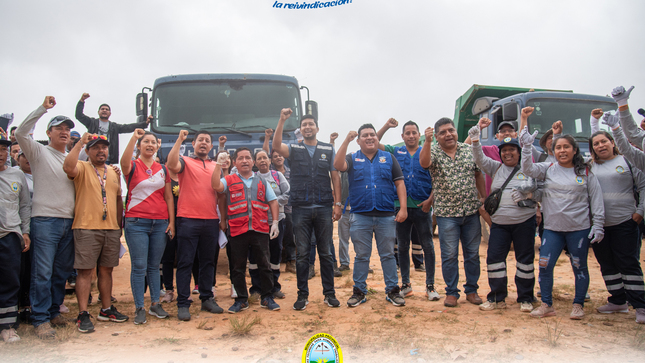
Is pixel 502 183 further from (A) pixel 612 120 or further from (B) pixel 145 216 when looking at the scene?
(B) pixel 145 216

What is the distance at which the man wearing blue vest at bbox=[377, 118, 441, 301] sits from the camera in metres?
4.71

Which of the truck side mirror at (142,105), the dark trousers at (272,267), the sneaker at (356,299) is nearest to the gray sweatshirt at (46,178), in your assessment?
the dark trousers at (272,267)

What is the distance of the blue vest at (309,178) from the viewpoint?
14.3 ft

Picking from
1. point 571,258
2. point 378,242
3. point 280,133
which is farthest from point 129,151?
point 571,258

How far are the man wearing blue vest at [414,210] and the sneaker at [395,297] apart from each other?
14.2 inches

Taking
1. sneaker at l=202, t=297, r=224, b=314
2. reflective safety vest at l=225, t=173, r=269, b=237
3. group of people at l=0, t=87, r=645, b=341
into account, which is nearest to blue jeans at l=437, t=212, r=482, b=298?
group of people at l=0, t=87, r=645, b=341

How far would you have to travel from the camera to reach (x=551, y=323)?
362cm

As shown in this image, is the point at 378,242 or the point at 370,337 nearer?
the point at 370,337

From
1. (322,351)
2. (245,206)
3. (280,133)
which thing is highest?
(280,133)

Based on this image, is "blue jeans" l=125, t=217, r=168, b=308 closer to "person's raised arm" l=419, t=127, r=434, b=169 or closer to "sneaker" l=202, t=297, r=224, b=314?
"sneaker" l=202, t=297, r=224, b=314

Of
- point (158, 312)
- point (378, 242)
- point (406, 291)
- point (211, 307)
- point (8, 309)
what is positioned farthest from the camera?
point (406, 291)

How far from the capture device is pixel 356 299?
173 inches

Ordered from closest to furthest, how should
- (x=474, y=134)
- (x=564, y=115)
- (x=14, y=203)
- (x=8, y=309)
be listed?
1. (x=8, y=309)
2. (x=14, y=203)
3. (x=474, y=134)
4. (x=564, y=115)

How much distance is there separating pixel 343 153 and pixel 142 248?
225cm
